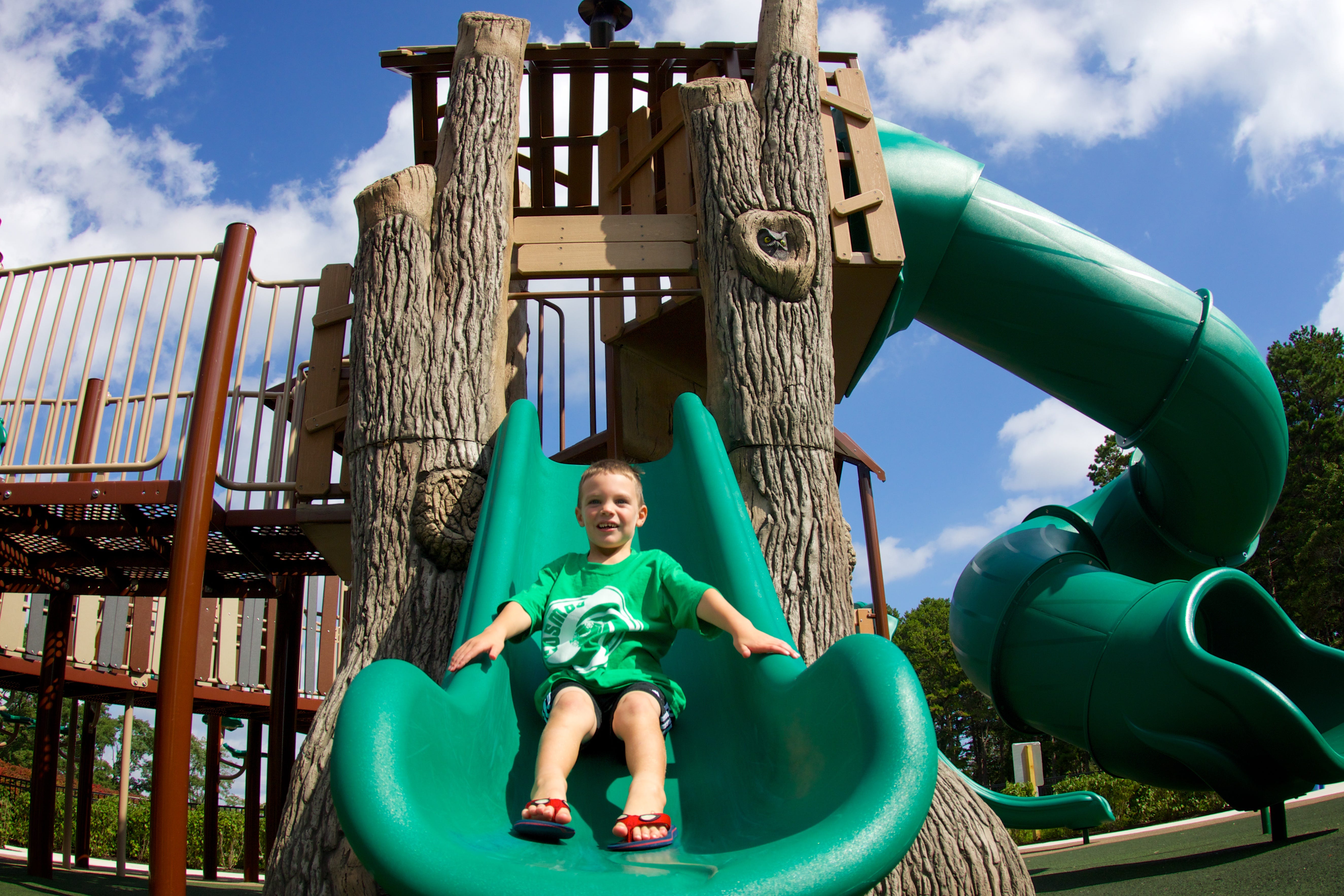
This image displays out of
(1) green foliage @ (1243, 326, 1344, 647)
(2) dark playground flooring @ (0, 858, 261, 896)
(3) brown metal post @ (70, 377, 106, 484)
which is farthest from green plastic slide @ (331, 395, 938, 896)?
(1) green foliage @ (1243, 326, 1344, 647)

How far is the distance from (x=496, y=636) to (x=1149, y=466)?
586 cm

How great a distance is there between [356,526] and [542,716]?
1660 mm

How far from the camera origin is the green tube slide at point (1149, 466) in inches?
206

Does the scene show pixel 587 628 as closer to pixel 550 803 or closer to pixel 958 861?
pixel 550 803

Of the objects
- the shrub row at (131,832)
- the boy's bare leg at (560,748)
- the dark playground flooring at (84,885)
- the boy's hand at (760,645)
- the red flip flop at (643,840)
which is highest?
the boy's hand at (760,645)

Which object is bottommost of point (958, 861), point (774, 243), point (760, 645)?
point (958, 861)

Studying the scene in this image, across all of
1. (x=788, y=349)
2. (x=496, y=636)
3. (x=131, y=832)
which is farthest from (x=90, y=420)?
(x=131, y=832)

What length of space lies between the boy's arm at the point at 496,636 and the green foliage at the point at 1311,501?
2248 centimetres

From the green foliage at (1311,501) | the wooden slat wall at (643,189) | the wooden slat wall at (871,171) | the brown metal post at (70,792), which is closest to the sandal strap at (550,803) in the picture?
the wooden slat wall at (871,171)

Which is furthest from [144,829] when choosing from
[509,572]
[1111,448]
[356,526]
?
[1111,448]

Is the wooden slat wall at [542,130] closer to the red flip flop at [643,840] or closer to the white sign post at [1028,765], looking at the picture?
the red flip flop at [643,840]

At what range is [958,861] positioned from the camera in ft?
8.87

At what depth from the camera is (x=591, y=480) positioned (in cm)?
281

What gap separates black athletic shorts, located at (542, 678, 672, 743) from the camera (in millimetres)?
2254
